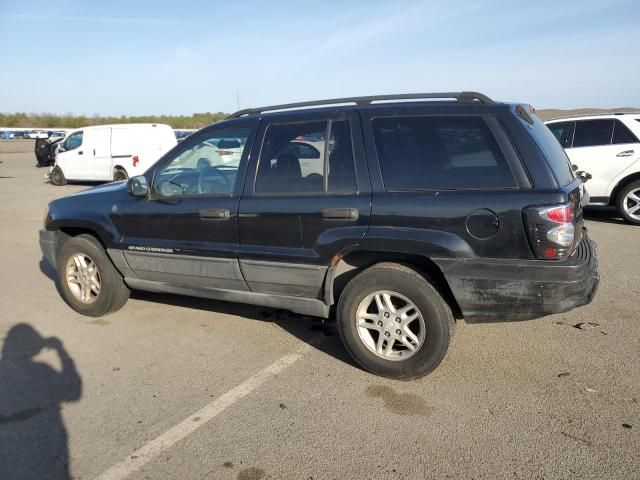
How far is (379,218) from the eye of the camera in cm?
326

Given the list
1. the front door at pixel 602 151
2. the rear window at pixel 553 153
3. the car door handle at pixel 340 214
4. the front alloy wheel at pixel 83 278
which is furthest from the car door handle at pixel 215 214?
the front door at pixel 602 151

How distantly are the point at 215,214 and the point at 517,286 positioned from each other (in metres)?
2.23

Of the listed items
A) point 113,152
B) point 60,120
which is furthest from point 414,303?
point 60,120

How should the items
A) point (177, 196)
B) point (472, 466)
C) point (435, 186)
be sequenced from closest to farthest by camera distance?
point (472, 466) → point (435, 186) → point (177, 196)

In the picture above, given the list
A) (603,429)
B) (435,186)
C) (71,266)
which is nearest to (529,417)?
(603,429)

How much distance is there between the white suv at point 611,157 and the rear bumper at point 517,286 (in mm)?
5856

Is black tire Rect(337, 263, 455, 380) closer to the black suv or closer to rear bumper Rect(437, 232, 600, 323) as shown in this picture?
the black suv

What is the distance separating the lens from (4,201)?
40.5 ft

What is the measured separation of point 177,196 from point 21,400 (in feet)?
6.00

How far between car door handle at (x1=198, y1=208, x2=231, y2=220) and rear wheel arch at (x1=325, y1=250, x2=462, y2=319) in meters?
0.95

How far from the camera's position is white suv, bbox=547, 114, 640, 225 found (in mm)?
7953

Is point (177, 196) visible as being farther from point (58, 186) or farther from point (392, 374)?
point (58, 186)

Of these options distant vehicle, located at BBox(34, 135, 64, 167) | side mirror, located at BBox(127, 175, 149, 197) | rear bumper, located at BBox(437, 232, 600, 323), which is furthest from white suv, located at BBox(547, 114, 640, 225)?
distant vehicle, located at BBox(34, 135, 64, 167)

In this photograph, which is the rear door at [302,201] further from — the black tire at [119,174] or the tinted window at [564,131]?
the black tire at [119,174]
